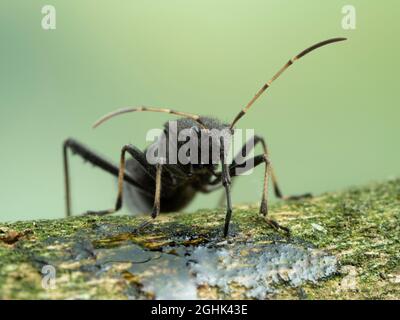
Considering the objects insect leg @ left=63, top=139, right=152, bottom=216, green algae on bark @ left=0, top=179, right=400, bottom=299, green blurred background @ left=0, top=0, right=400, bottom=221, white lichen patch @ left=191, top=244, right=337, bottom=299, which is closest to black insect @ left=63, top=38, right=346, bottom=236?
insect leg @ left=63, top=139, right=152, bottom=216

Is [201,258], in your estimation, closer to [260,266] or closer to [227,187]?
[260,266]

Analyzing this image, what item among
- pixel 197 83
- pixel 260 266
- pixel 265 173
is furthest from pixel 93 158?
pixel 197 83

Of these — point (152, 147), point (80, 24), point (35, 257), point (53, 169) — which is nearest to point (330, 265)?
point (35, 257)

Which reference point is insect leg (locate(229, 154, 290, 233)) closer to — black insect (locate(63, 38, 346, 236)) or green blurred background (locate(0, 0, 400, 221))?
black insect (locate(63, 38, 346, 236))

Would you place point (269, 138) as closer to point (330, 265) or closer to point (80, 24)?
point (80, 24)

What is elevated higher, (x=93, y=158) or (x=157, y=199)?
(x=93, y=158)

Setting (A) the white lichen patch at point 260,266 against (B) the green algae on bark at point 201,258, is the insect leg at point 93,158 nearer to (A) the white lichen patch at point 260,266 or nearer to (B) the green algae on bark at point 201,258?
(B) the green algae on bark at point 201,258
